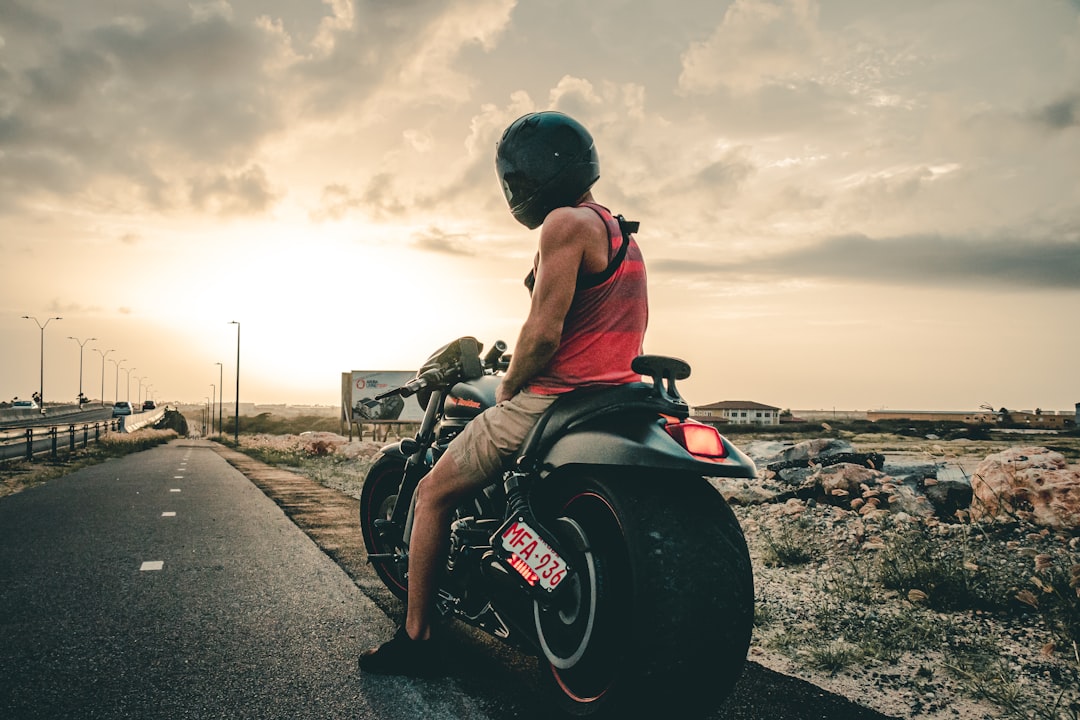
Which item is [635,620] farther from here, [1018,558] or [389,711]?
[1018,558]

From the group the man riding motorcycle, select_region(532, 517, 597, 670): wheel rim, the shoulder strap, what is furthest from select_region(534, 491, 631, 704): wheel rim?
the shoulder strap

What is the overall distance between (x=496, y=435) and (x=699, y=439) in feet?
2.64

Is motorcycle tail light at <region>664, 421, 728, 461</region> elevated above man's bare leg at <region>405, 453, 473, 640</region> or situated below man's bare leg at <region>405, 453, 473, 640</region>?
above

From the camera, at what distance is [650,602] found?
2264 mm

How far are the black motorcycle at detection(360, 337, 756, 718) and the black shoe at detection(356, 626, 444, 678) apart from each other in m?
0.38

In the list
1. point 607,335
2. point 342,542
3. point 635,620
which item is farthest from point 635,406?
point 342,542

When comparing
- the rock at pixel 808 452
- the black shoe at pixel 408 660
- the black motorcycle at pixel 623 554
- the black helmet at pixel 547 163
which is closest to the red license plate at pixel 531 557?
the black motorcycle at pixel 623 554

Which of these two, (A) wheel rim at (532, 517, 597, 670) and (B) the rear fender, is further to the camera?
(A) wheel rim at (532, 517, 597, 670)

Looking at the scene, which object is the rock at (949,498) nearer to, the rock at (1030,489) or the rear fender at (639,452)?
the rock at (1030,489)

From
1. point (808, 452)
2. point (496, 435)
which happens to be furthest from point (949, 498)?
point (496, 435)

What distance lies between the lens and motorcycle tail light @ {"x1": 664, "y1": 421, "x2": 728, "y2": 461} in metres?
2.43

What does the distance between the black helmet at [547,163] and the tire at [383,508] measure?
1.75m

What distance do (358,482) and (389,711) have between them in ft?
39.2

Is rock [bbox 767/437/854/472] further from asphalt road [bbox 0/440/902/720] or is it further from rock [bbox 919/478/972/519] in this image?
asphalt road [bbox 0/440/902/720]
